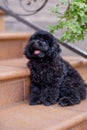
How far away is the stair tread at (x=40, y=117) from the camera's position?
174 centimetres

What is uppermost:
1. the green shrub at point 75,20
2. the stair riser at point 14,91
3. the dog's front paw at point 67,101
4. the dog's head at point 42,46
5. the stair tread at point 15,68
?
the green shrub at point 75,20

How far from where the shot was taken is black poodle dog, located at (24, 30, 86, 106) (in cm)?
204

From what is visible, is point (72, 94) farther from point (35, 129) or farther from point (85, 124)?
point (35, 129)

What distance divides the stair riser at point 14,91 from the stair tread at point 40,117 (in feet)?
0.14

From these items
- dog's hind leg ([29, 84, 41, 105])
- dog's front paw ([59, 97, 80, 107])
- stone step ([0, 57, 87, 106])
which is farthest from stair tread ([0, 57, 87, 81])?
dog's front paw ([59, 97, 80, 107])

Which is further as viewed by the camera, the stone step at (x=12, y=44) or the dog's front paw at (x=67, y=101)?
the stone step at (x=12, y=44)

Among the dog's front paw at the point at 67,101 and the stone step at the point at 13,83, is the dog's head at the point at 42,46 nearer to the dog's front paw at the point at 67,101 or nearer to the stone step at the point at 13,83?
the stone step at the point at 13,83

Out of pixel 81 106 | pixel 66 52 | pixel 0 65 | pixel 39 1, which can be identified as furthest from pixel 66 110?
pixel 39 1

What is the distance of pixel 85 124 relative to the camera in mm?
1964

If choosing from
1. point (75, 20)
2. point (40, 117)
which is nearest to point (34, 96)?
point (40, 117)

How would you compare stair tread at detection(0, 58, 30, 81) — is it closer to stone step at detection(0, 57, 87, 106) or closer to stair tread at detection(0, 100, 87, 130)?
stone step at detection(0, 57, 87, 106)

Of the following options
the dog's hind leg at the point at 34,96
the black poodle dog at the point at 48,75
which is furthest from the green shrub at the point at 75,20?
the dog's hind leg at the point at 34,96

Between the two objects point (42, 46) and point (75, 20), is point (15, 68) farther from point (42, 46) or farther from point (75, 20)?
point (75, 20)

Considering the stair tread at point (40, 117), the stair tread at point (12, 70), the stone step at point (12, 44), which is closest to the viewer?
the stair tread at point (40, 117)
